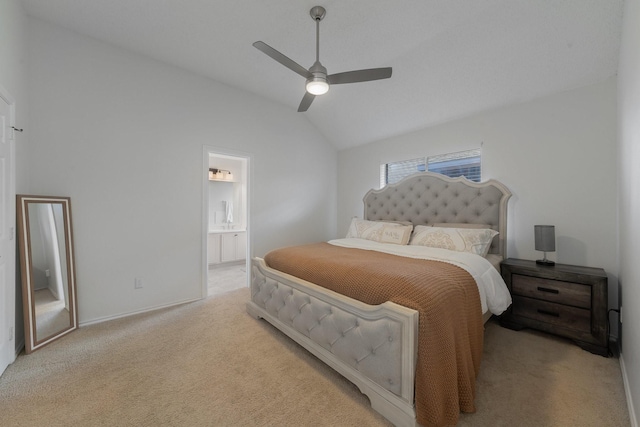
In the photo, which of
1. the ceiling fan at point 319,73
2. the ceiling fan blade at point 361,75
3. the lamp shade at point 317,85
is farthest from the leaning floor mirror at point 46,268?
Result: the ceiling fan blade at point 361,75

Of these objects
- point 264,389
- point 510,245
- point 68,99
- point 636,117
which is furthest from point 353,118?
point 264,389

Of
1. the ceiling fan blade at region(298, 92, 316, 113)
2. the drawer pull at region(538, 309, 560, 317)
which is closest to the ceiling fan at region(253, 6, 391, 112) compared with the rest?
the ceiling fan blade at region(298, 92, 316, 113)

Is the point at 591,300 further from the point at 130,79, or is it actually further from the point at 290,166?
the point at 130,79

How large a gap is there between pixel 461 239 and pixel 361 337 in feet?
5.73

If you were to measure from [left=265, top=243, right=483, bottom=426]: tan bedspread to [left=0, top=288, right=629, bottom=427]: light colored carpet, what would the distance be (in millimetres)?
261

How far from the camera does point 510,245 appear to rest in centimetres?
298

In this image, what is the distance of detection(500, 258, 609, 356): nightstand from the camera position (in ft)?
6.84

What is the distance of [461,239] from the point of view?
2723mm

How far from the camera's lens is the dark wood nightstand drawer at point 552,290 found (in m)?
2.16

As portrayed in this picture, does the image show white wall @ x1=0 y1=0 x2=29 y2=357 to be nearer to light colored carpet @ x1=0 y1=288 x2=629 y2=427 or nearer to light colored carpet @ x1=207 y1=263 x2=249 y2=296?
light colored carpet @ x1=0 y1=288 x2=629 y2=427

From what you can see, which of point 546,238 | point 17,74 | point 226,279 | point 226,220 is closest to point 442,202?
point 546,238

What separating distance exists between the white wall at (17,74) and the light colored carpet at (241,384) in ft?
1.75

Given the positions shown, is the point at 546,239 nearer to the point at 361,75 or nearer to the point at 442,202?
the point at 442,202

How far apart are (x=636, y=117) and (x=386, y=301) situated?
170cm
